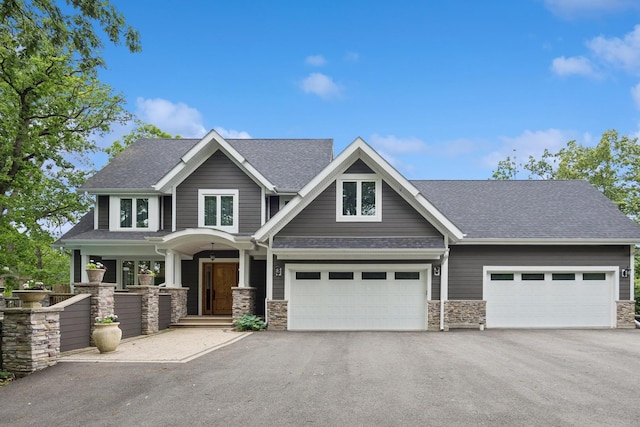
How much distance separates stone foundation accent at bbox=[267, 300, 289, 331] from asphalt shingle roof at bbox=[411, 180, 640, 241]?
23.1 ft

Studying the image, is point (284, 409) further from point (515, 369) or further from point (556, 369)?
point (556, 369)

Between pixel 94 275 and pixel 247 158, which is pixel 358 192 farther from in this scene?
pixel 94 275

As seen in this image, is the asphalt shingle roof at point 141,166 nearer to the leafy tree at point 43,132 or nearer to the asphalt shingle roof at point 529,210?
the leafy tree at point 43,132

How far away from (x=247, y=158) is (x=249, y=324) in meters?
8.12

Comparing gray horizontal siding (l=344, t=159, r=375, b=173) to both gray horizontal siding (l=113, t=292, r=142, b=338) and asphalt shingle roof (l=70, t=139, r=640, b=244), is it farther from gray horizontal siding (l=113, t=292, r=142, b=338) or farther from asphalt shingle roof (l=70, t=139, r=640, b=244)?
gray horizontal siding (l=113, t=292, r=142, b=338)

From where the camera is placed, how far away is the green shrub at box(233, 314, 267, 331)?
1702 centimetres

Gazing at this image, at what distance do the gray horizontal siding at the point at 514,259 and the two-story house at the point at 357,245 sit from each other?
0.13 feet

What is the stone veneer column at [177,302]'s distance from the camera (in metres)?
18.1

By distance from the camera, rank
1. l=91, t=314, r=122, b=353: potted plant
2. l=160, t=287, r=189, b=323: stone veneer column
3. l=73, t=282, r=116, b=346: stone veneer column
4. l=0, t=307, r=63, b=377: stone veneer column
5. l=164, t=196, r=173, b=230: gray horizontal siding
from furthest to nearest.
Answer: l=164, t=196, r=173, b=230: gray horizontal siding, l=160, t=287, r=189, b=323: stone veneer column, l=73, t=282, r=116, b=346: stone veneer column, l=91, t=314, r=122, b=353: potted plant, l=0, t=307, r=63, b=377: stone veneer column

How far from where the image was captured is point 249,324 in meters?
17.0

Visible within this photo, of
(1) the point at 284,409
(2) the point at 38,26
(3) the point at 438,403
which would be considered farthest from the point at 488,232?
(2) the point at 38,26

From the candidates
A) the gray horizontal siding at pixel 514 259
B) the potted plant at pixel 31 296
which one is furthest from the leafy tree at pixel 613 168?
the potted plant at pixel 31 296

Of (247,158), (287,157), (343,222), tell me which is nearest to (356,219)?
(343,222)

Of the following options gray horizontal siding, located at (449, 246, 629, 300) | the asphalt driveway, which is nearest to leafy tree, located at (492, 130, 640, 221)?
gray horizontal siding, located at (449, 246, 629, 300)
